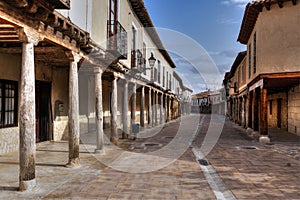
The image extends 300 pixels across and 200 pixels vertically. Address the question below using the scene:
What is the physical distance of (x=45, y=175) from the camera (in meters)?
6.32

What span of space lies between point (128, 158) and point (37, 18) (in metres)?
4.89

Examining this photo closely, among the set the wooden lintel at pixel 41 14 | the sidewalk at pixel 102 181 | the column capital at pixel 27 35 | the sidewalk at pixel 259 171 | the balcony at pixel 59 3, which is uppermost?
the balcony at pixel 59 3

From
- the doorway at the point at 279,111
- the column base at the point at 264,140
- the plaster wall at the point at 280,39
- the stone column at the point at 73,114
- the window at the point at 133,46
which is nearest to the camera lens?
the stone column at the point at 73,114

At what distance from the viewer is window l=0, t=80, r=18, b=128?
8.90 meters

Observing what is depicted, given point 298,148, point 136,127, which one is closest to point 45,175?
point 136,127

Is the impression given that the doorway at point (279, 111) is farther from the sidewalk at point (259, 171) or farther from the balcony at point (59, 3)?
the balcony at point (59, 3)

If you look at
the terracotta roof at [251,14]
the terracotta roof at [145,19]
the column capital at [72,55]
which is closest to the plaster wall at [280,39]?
the terracotta roof at [251,14]

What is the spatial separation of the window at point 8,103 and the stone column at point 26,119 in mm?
4158

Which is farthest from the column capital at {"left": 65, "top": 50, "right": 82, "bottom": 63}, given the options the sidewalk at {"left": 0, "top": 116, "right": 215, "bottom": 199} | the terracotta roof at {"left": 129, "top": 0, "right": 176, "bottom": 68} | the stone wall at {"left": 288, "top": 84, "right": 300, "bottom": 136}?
the stone wall at {"left": 288, "top": 84, "right": 300, "bottom": 136}

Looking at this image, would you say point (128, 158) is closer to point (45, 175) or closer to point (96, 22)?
point (45, 175)

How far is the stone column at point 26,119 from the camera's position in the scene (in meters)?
5.20

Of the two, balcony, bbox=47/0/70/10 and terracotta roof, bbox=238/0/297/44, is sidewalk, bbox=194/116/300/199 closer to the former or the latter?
balcony, bbox=47/0/70/10

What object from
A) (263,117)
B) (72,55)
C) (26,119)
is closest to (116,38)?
(72,55)

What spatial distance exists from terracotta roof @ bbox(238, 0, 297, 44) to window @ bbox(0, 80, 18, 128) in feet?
34.3
